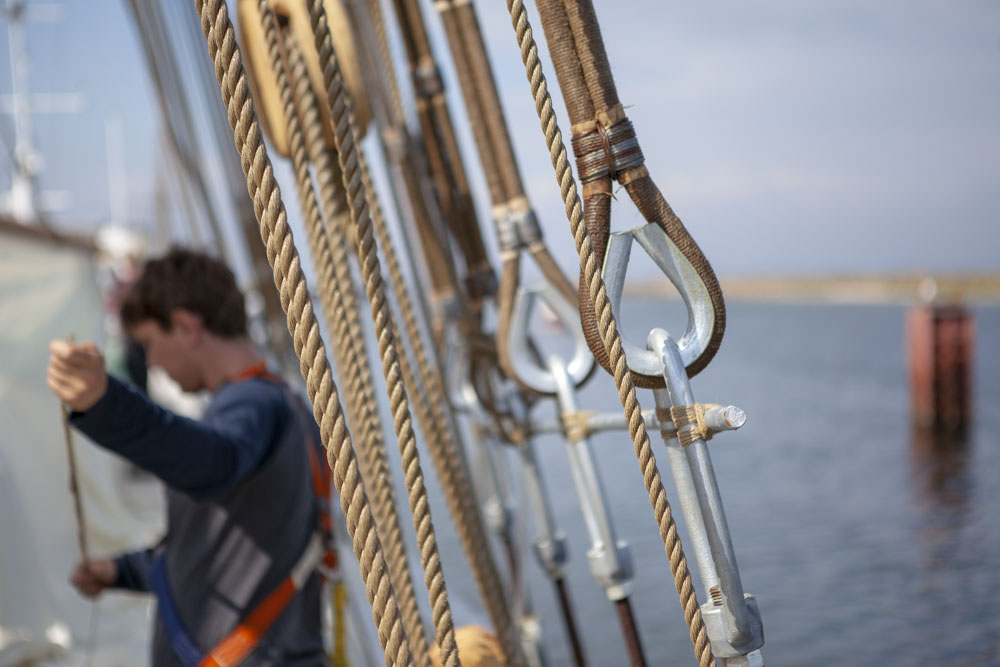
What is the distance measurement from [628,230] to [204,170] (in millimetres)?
4165

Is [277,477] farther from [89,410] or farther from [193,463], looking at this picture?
[89,410]

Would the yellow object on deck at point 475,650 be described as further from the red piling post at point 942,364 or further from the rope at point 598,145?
the red piling post at point 942,364

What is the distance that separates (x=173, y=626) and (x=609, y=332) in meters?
0.89

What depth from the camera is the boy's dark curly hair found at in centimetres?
163

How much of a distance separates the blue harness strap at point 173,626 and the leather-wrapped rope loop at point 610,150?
0.91 meters

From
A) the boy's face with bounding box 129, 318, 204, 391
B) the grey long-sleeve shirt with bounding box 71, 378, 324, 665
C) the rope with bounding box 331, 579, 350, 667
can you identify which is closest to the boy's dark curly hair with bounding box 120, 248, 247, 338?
the boy's face with bounding box 129, 318, 204, 391

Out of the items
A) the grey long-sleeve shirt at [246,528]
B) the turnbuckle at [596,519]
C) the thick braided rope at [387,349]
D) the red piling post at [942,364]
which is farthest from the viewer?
the red piling post at [942,364]

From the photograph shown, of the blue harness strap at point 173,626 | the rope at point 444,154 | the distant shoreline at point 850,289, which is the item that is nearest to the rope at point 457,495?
the blue harness strap at point 173,626

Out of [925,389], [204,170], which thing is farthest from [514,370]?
[925,389]

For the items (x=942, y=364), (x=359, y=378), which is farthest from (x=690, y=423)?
(x=942, y=364)

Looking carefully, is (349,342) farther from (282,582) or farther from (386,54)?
(386,54)

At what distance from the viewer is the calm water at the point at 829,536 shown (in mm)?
7793

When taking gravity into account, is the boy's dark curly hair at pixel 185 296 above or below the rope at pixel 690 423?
above

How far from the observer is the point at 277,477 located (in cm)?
150
